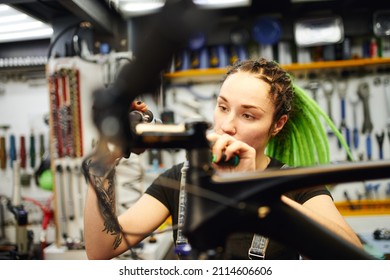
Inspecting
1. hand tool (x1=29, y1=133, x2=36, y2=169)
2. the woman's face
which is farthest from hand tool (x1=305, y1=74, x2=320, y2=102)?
hand tool (x1=29, y1=133, x2=36, y2=169)

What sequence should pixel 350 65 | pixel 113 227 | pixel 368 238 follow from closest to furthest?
pixel 113 227 < pixel 368 238 < pixel 350 65

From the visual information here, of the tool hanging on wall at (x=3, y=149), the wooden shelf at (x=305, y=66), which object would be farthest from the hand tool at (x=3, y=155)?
the wooden shelf at (x=305, y=66)

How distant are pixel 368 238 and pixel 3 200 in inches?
75.6

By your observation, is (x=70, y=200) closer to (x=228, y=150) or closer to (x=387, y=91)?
(x=228, y=150)

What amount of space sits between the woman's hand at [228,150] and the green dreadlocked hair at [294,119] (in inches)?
9.6

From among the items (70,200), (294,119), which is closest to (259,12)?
(294,119)

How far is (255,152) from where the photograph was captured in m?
0.64

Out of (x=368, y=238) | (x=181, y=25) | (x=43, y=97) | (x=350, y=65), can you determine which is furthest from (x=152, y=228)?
(x=43, y=97)

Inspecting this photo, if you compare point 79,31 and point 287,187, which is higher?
point 79,31

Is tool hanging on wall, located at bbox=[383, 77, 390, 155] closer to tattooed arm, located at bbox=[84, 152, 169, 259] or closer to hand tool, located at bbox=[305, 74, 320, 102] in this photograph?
hand tool, located at bbox=[305, 74, 320, 102]

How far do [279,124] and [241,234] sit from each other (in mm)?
261

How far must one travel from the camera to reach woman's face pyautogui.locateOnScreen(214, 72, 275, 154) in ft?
2.24

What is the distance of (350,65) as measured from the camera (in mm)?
1862
